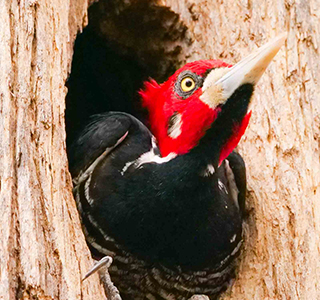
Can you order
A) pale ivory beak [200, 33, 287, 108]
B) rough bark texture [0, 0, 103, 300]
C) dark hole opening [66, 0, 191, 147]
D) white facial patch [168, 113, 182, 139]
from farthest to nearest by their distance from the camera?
dark hole opening [66, 0, 191, 147], white facial patch [168, 113, 182, 139], pale ivory beak [200, 33, 287, 108], rough bark texture [0, 0, 103, 300]

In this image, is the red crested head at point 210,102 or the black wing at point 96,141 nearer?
Result: the red crested head at point 210,102

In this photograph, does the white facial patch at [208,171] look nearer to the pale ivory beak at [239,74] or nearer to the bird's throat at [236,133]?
the bird's throat at [236,133]

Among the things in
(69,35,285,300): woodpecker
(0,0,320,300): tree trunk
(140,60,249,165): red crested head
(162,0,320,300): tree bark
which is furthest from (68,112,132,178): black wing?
(162,0,320,300): tree bark

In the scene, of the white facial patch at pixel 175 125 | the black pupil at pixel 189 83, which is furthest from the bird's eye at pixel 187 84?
the white facial patch at pixel 175 125

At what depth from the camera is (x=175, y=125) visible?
87.7 inches

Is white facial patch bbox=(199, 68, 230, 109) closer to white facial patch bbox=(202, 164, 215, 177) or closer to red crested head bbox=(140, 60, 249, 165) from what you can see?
red crested head bbox=(140, 60, 249, 165)

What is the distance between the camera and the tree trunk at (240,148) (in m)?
1.68

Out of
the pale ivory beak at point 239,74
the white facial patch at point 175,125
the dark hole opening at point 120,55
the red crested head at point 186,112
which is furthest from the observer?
the dark hole opening at point 120,55

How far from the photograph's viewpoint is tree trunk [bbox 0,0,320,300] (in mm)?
1685

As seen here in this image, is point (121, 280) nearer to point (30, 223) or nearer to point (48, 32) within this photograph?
point (30, 223)

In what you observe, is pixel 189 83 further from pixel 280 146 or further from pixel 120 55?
pixel 120 55

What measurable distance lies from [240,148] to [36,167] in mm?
1098

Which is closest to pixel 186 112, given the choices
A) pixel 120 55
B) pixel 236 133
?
pixel 236 133

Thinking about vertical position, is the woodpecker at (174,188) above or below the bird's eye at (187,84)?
below
